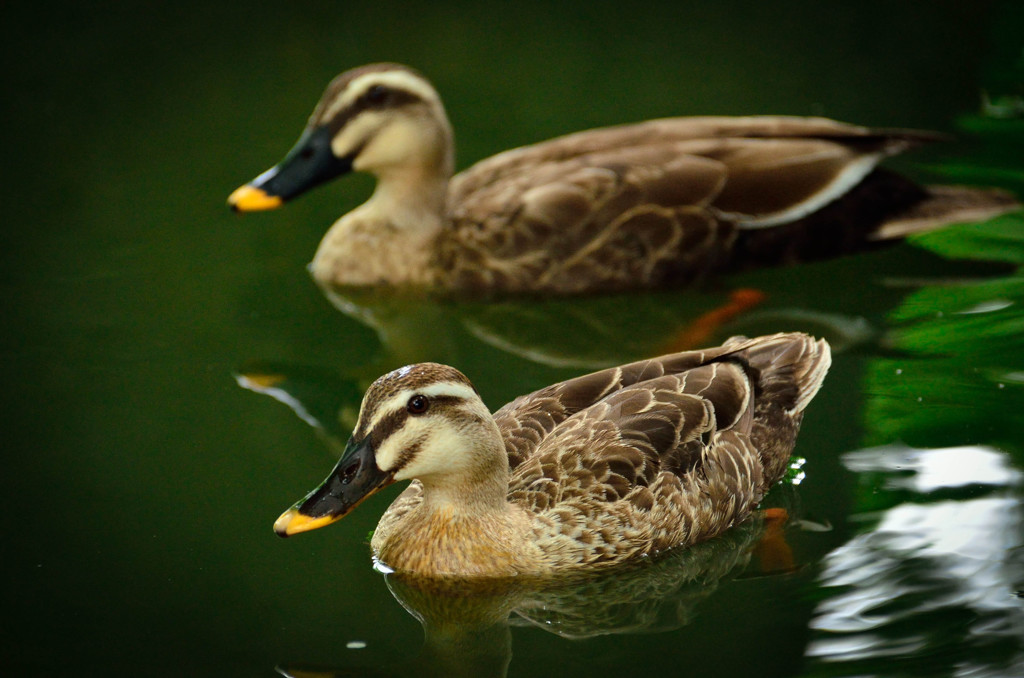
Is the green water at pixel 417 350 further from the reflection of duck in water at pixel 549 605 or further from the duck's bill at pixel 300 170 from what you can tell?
the duck's bill at pixel 300 170

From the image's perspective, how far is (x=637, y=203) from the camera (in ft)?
25.3

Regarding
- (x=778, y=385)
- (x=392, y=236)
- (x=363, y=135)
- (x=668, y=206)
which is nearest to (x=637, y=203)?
(x=668, y=206)

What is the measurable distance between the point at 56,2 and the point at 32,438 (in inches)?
280

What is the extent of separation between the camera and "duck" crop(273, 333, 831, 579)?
4.76 meters

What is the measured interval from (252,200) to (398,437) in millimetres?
3792

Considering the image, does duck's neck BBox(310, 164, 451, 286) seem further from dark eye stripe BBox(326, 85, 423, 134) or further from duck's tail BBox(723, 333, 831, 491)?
duck's tail BBox(723, 333, 831, 491)

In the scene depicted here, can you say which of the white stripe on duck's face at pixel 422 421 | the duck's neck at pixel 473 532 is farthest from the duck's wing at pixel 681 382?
the white stripe on duck's face at pixel 422 421

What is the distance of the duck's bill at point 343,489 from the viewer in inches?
186

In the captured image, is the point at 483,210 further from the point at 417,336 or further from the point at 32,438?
the point at 32,438

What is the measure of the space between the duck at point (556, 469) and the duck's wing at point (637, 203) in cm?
220

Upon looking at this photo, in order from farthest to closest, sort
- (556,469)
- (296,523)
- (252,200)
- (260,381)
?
1. (252,200)
2. (260,381)
3. (556,469)
4. (296,523)

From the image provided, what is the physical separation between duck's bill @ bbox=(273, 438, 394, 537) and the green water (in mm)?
389

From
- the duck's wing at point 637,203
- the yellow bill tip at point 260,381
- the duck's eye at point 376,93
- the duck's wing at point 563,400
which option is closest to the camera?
the duck's wing at point 563,400

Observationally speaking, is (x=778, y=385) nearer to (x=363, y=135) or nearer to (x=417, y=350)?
(x=417, y=350)
